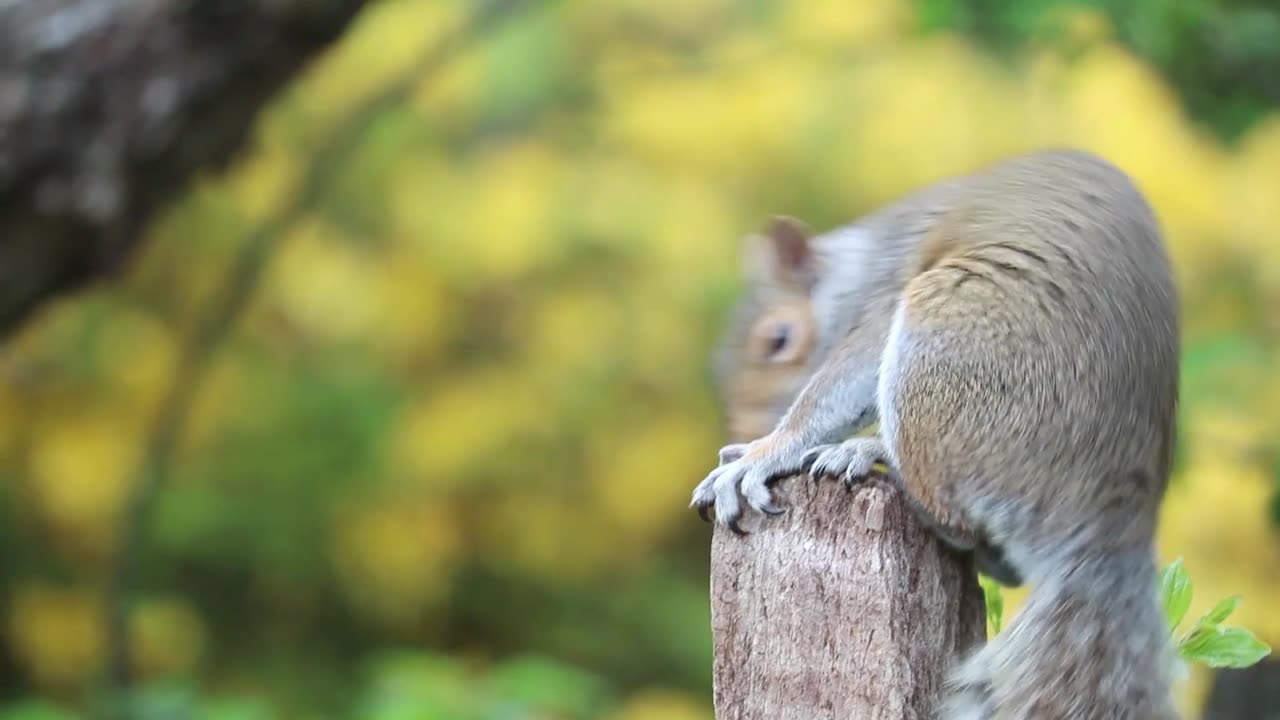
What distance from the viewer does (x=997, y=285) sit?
1.28m

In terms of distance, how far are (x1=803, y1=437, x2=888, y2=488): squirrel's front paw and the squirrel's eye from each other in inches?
11.8

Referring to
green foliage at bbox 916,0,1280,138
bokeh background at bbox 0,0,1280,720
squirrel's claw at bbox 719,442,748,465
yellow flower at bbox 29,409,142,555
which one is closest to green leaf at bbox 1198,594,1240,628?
squirrel's claw at bbox 719,442,748,465

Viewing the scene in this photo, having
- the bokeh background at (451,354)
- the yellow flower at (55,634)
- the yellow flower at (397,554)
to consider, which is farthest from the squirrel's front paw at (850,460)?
the yellow flower at (55,634)

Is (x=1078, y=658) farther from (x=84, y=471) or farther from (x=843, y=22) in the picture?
(x=84, y=471)

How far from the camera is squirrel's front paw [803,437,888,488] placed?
1232mm

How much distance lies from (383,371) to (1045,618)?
7.57 ft

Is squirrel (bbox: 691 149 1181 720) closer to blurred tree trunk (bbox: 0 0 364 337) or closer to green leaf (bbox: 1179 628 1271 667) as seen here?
green leaf (bbox: 1179 628 1271 667)

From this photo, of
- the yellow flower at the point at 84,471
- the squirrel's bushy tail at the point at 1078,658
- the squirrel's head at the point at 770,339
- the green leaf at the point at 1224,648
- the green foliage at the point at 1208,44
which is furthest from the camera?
the yellow flower at the point at 84,471

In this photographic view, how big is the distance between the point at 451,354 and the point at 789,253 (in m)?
1.80

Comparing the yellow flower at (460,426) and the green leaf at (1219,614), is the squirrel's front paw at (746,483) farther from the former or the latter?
the yellow flower at (460,426)

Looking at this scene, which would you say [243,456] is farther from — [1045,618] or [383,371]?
[1045,618]

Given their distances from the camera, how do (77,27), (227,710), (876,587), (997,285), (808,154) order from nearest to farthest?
1. (876,587)
2. (997,285)
3. (77,27)
4. (227,710)
5. (808,154)

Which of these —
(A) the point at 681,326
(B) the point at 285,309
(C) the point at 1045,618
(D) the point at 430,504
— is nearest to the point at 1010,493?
(C) the point at 1045,618

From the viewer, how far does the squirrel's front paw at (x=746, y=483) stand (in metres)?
1.26
